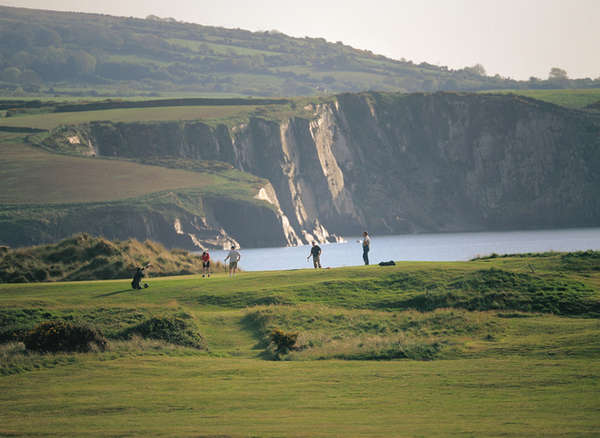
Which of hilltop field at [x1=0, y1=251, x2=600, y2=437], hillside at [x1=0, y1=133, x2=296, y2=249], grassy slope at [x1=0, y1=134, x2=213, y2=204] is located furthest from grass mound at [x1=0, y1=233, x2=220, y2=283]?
grassy slope at [x1=0, y1=134, x2=213, y2=204]

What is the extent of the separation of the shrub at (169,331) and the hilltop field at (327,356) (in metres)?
0.08

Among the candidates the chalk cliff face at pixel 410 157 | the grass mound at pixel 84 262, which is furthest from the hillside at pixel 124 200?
the grass mound at pixel 84 262

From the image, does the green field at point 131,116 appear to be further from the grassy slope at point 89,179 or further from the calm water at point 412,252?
the calm water at point 412,252

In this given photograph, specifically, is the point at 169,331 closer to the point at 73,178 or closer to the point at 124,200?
the point at 124,200

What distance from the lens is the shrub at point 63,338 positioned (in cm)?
2581

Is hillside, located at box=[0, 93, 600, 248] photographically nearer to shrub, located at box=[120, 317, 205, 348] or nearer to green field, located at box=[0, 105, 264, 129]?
green field, located at box=[0, 105, 264, 129]

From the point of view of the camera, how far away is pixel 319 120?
170875mm

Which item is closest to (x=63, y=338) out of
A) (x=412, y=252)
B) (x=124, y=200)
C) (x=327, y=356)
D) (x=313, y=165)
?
(x=327, y=356)

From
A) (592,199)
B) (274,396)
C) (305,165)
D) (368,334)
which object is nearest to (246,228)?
(305,165)

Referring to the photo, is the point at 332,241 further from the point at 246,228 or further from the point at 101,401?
the point at 101,401

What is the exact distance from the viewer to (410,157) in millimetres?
184375

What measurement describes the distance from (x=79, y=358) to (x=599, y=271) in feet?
75.6

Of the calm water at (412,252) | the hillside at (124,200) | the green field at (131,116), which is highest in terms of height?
the green field at (131,116)

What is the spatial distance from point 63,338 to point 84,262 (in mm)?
29191
